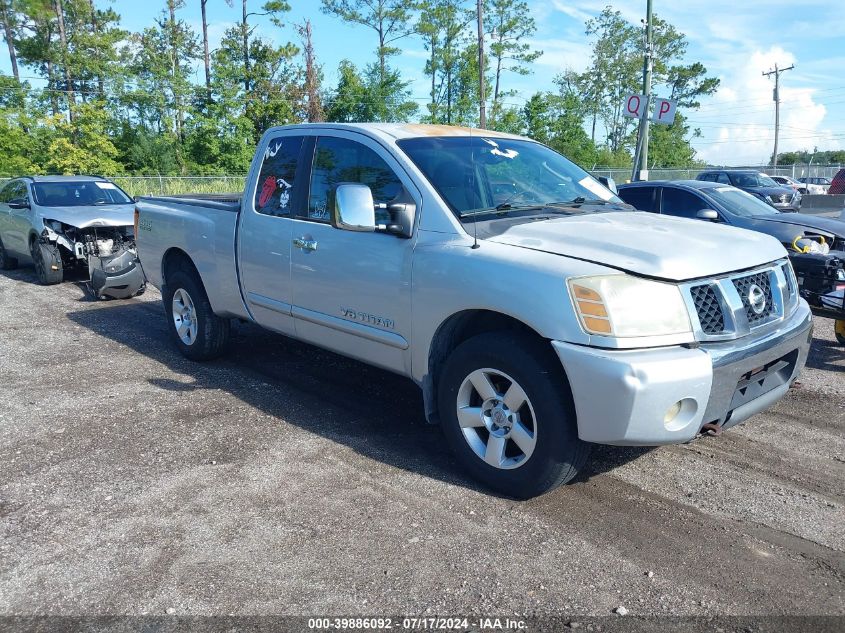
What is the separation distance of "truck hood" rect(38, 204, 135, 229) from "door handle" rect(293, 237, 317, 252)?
6623 mm

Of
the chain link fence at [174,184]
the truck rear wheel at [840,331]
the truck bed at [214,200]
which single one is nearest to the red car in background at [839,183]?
the truck rear wheel at [840,331]

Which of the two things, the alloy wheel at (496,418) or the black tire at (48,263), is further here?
the black tire at (48,263)

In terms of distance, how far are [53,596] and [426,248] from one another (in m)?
2.41

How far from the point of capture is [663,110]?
521 inches

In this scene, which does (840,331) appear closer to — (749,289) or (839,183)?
(749,289)

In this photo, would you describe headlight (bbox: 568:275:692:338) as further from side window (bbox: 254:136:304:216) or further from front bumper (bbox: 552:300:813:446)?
side window (bbox: 254:136:304:216)

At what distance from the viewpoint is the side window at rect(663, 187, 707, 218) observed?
352 inches

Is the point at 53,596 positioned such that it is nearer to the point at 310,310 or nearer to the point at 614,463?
the point at 310,310

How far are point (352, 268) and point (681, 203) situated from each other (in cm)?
629

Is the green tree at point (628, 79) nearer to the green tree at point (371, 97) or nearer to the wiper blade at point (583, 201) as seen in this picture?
the green tree at point (371, 97)

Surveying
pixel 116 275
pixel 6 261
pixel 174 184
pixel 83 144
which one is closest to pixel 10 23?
pixel 83 144

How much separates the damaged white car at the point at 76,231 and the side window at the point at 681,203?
7174 mm

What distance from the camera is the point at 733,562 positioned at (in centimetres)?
304

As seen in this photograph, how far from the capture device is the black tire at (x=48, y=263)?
10.6 meters
